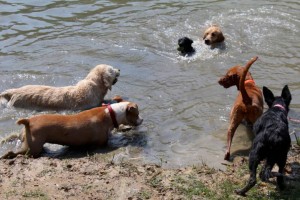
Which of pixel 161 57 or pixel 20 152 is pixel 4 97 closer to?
pixel 20 152

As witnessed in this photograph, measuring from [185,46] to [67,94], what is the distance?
121 inches

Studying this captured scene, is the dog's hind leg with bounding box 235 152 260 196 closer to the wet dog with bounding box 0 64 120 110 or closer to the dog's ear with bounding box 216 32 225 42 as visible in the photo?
the wet dog with bounding box 0 64 120 110

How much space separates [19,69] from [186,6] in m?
5.28

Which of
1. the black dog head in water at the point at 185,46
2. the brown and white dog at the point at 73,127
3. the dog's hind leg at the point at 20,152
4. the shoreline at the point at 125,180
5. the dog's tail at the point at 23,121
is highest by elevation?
the black dog head in water at the point at 185,46

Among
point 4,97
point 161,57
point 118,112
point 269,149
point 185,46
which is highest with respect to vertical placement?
point 185,46

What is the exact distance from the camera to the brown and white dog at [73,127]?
668cm

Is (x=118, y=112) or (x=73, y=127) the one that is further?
(x=118, y=112)

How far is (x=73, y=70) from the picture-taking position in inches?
392

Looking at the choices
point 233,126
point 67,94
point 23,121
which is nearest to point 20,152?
point 23,121

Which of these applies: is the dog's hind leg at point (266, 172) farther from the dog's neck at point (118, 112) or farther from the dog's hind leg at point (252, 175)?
the dog's neck at point (118, 112)

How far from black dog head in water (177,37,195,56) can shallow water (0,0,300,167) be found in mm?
163

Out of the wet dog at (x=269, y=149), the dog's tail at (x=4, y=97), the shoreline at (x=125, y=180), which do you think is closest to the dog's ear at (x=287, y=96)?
the wet dog at (x=269, y=149)

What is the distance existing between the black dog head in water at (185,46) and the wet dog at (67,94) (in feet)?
6.85

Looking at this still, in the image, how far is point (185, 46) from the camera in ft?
34.1
